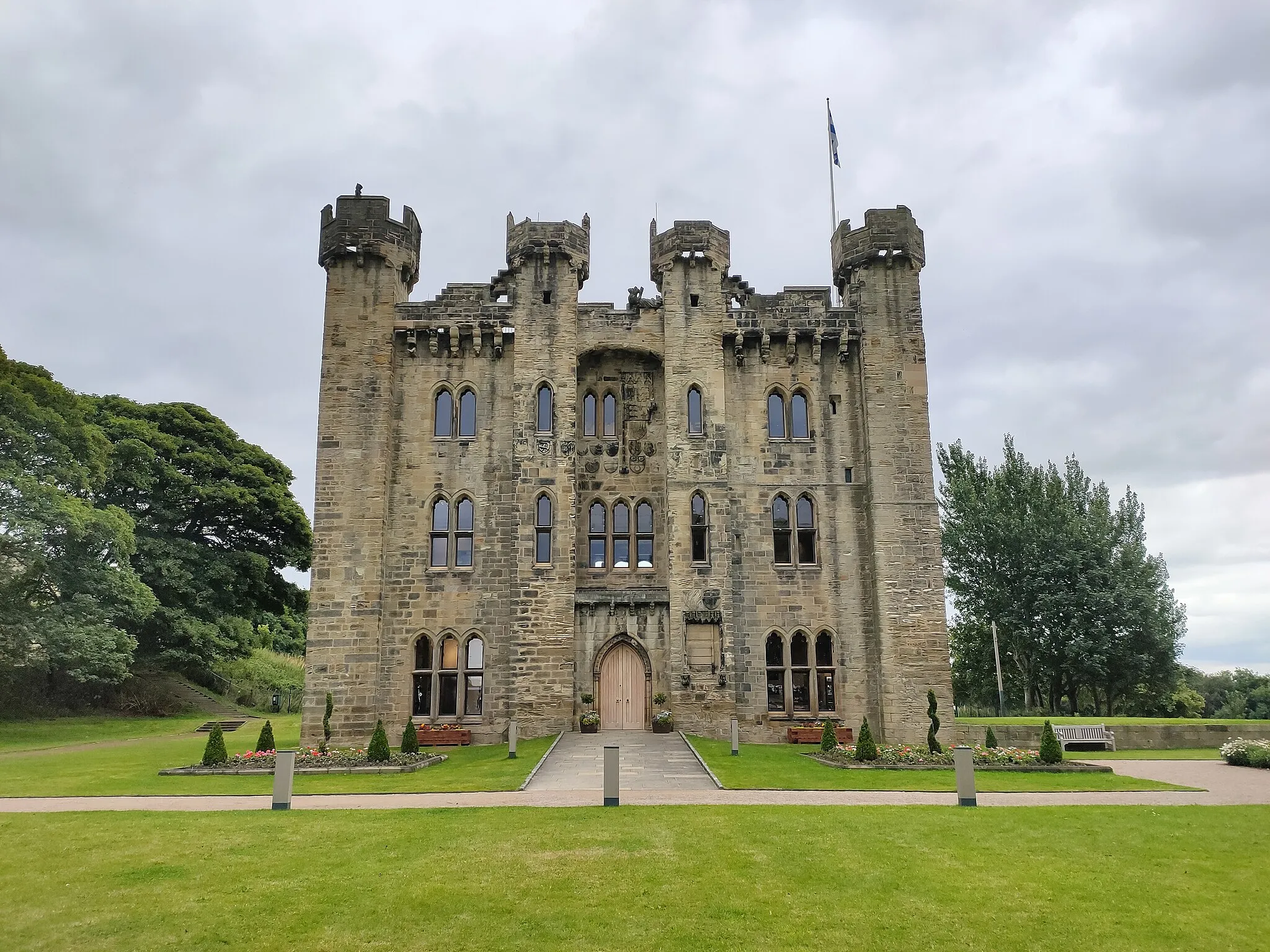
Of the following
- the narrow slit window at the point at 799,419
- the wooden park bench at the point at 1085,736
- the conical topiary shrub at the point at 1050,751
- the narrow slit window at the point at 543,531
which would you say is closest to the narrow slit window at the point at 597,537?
the narrow slit window at the point at 543,531

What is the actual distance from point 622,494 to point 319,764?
13.2 meters

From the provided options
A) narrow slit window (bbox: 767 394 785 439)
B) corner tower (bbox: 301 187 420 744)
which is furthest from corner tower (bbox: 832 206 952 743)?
corner tower (bbox: 301 187 420 744)

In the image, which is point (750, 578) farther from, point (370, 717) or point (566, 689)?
point (370, 717)

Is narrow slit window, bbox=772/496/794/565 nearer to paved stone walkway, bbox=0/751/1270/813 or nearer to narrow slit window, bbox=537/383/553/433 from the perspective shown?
narrow slit window, bbox=537/383/553/433

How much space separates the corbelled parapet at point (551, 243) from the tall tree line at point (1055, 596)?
1045 inches

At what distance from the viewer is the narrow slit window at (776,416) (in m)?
30.7

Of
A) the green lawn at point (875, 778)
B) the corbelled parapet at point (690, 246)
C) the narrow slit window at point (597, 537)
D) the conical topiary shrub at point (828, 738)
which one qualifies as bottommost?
the green lawn at point (875, 778)

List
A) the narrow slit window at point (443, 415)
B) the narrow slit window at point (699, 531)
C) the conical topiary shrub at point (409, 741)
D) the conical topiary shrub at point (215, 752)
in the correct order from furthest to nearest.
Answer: the narrow slit window at point (443, 415) < the narrow slit window at point (699, 531) < the conical topiary shrub at point (409, 741) < the conical topiary shrub at point (215, 752)

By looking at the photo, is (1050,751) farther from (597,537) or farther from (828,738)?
(597,537)

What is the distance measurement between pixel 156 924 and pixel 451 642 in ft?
64.9

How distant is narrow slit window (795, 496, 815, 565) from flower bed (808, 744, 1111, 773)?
754cm

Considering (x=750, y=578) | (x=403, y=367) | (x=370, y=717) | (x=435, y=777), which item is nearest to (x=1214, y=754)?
(x=750, y=578)

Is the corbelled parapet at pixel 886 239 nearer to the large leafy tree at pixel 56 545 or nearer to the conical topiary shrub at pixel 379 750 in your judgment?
the conical topiary shrub at pixel 379 750

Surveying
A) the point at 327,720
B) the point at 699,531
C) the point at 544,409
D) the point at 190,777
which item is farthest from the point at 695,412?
the point at 190,777
